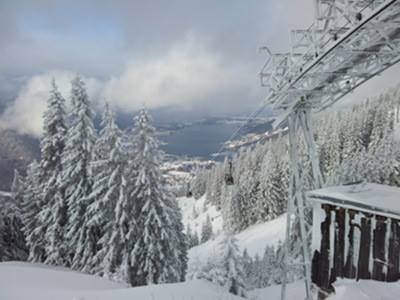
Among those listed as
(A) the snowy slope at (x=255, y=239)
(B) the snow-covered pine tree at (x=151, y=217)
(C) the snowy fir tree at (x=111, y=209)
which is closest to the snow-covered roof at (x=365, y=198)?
(B) the snow-covered pine tree at (x=151, y=217)

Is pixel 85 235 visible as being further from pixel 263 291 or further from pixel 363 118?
pixel 363 118

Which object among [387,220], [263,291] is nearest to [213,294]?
[387,220]

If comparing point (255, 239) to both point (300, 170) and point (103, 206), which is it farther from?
point (300, 170)

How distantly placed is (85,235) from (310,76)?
14.7 metres

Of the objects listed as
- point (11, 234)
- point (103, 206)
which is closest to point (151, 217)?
point (103, 206)

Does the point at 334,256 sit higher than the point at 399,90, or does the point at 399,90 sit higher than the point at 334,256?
the point at 399,90

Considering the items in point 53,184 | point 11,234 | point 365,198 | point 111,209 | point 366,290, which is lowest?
point 11,234

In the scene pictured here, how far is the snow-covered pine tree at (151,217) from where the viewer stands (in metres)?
18.5

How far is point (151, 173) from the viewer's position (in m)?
19.5

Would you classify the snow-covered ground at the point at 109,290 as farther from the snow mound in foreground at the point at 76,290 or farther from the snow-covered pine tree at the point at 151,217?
the snow-covered pine tree at the point at 151,217

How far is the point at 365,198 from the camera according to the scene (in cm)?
536

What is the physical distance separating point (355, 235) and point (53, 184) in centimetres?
1943

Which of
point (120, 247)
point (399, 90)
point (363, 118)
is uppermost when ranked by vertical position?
point (399, 90)

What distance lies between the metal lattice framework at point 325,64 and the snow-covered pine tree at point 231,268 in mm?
2277
